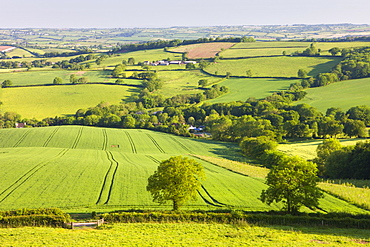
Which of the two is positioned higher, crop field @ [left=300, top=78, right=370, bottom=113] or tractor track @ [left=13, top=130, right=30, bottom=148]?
crop field @ [left=300, top=78, right=370, bottom=113]

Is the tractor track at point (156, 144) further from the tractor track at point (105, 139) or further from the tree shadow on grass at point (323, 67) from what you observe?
the tree shadow on grass at point (323, 67)

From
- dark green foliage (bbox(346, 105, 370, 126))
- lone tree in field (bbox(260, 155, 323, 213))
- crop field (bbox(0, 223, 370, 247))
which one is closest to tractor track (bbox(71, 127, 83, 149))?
crop field (bbox(0, 223, 370, 247))

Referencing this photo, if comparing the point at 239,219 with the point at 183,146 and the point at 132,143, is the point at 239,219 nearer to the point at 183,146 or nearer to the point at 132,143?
the point at 183,146

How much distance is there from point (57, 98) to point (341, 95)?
121 metres

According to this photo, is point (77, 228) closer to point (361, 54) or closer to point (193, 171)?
point (193, 171)

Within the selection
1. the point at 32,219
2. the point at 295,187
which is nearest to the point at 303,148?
the point at 295,187

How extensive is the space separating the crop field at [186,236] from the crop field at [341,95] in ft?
337

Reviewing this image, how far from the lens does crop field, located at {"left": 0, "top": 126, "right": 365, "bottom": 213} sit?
47.2 metres

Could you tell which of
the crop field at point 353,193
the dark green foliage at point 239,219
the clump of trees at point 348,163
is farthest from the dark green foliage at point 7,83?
the crop field at point 353,193

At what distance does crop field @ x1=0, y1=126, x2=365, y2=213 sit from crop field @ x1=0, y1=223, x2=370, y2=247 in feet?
31.7

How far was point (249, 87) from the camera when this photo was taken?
574 feet

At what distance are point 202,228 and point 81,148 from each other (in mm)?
60984

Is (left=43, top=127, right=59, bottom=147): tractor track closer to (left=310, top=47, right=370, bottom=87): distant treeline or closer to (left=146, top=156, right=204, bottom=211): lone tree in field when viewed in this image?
(left=146, top=156, right=204, bottom=211): lone tree in field

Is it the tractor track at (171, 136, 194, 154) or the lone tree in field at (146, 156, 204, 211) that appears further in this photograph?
the tractor track at (171, 136, 194, 154)
